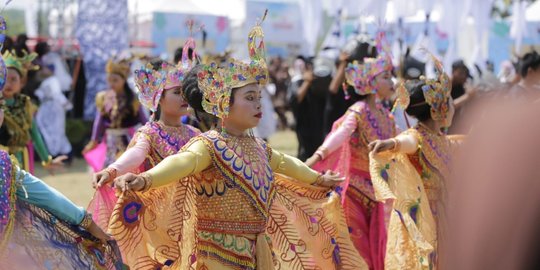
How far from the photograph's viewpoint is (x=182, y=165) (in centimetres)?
392

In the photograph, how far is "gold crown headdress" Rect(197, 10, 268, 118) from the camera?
4.12 meters

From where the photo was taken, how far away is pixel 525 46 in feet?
54.3

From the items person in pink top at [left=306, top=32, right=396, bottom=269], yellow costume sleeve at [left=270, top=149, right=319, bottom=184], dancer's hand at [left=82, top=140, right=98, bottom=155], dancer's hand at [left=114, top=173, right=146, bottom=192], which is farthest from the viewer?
dancer's hand at [left=82, top=140, right=98, bottom=155]

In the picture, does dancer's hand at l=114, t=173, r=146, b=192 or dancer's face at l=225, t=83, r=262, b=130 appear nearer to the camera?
dancer's hand at l=114, t=173, r=146, b=192

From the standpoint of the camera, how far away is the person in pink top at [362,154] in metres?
5.93

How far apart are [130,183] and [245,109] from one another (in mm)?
694

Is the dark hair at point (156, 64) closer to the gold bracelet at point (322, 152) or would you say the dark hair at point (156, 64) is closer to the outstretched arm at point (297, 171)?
the gold bracelet at point (322, 152)

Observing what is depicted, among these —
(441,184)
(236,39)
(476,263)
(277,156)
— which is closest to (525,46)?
(236,39)

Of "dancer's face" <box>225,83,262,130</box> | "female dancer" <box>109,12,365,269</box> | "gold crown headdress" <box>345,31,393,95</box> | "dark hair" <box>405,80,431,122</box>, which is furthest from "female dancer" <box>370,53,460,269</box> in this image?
"dancer's face" <box>225,83,262,130</box>

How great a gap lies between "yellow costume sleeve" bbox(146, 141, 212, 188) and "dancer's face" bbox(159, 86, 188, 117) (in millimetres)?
1225

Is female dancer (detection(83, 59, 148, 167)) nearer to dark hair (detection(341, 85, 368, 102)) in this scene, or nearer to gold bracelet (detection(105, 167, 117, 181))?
dark hair (detection(341, 85, 368, 102))

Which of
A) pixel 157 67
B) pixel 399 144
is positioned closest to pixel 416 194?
pixel 399 144

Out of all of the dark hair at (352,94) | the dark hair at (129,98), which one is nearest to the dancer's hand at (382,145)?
the dark hair at (352,94)

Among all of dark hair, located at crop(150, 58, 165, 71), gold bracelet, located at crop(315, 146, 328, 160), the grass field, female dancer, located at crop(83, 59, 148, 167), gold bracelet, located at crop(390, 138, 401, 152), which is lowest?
the grass field
